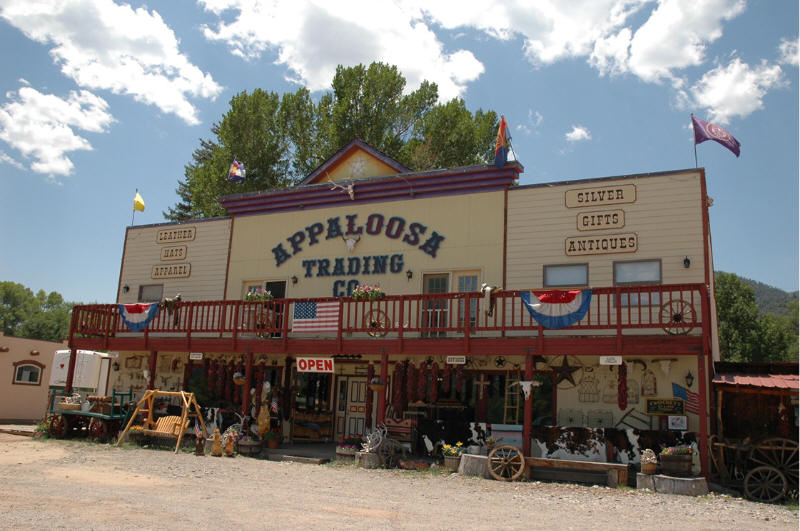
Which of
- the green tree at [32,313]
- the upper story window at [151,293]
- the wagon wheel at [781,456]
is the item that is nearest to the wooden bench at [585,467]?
the wagon wheel at [781,456]

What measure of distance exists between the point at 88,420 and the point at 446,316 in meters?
10.4

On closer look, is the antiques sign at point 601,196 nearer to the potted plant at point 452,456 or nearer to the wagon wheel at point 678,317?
the wagon wheel at point 678,317

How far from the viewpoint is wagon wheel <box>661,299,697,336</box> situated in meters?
13.1

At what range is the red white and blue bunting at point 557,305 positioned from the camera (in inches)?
539

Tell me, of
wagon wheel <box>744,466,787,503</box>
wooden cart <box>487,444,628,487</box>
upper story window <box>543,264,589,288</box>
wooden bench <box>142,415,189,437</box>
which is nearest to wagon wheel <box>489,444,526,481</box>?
wooden cart <box>487,444,628,487</box>

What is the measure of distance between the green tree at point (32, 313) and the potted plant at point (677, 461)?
7531 centimetres

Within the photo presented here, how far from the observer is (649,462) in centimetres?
1224

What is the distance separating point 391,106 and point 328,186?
1446 centimetres

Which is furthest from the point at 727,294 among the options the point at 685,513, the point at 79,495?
the point at 79,495

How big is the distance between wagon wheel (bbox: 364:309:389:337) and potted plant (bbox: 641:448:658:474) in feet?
20.3

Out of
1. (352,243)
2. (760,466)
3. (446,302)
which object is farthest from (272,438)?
(760,466)

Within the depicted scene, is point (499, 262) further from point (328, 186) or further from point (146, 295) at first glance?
point (146, 295)

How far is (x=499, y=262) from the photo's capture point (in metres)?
17.1

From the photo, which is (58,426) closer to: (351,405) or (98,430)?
(98,430)
